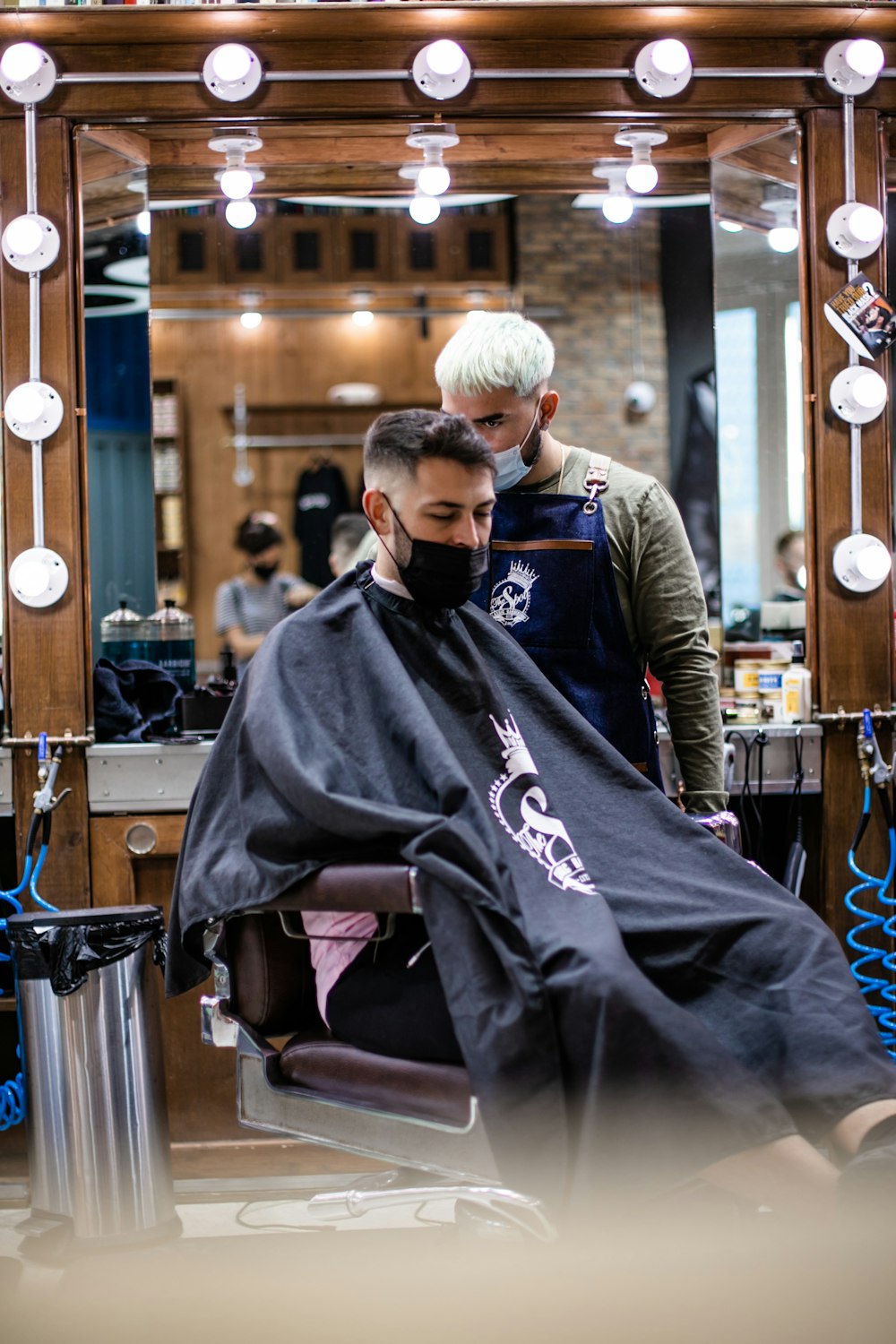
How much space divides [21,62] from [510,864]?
2065 mm

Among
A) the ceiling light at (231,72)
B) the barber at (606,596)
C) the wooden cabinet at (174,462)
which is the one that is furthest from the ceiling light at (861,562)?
the wooden cabinet at (174,462)

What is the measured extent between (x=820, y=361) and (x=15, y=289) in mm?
1760

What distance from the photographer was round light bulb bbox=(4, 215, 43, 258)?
274 centimetres

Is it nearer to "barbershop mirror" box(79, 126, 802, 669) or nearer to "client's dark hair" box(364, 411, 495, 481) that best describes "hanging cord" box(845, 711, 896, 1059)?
"client's dark hair" box(364, 411, 495, 481)

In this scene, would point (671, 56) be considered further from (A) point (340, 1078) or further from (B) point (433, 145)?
(A) point (340, 1078)

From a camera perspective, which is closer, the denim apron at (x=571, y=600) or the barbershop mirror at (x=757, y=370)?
the denim apron at (x=571, y=600)

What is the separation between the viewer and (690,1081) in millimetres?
1506

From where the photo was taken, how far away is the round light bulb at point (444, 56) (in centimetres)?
274

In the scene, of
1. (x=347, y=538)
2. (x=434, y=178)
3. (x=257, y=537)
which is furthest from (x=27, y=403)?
(x=257, y=537)

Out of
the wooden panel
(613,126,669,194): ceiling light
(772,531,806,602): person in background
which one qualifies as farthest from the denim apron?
(772,531,806,602): person in background

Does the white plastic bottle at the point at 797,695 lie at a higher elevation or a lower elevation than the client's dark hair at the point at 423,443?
lower

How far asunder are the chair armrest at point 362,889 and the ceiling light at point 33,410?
5.03 feet

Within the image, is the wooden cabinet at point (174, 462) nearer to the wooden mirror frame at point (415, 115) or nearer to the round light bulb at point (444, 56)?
the wooden mirror frame at point (415, 115)

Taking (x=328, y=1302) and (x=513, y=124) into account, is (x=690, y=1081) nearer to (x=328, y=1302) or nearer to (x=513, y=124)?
(x=328, y=1302)
